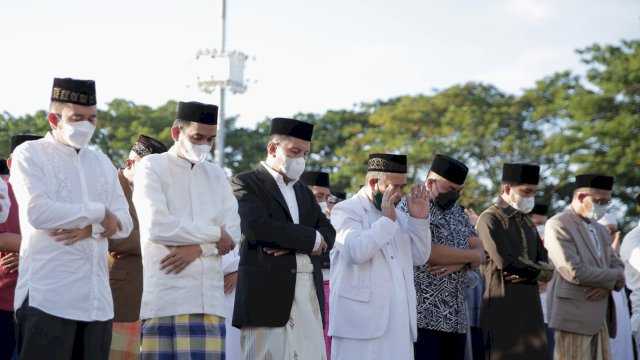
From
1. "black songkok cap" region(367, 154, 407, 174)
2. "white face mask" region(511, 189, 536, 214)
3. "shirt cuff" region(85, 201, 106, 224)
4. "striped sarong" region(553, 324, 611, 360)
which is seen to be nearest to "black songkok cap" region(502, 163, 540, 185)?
"white face mask" region(511, 189, 536, 214)

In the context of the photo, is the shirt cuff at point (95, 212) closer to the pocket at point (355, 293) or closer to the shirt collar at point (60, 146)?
the shirt collar at point (60, 146)

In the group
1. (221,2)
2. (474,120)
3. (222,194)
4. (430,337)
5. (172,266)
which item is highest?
(221,2)

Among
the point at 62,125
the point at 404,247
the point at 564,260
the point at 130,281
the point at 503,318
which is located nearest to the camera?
the point at 62,125

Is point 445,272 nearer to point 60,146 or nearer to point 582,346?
point 582,346

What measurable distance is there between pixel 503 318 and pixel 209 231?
3673 mm

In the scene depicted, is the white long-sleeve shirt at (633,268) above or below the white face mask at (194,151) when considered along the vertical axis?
below

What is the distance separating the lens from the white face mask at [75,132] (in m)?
5.83

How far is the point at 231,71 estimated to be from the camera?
126 feet

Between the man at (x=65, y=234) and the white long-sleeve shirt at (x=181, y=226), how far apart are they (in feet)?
0.99

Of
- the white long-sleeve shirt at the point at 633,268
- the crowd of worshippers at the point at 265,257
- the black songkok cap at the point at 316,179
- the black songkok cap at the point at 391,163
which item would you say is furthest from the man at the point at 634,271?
the black songkok cap at the point at 391,163

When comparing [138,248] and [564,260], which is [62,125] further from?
[564,260]

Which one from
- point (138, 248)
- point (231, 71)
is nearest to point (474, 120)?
point (231, 71)

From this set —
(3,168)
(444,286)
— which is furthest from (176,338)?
(3,168)

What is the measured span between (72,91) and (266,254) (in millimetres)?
1880
